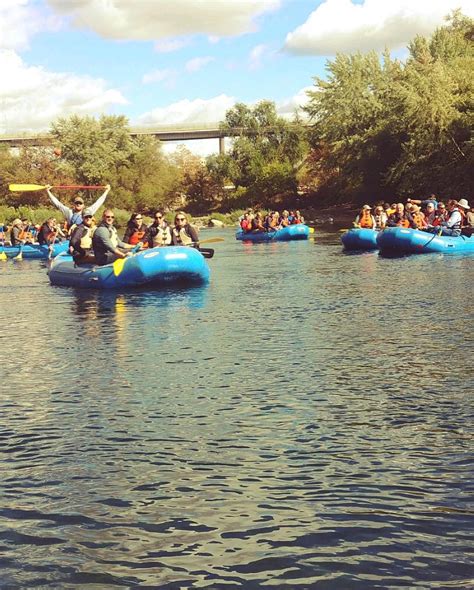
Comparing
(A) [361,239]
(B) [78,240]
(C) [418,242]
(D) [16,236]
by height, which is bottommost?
(C) [418,242]

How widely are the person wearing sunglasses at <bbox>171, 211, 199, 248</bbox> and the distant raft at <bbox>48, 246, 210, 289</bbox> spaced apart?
118 cm

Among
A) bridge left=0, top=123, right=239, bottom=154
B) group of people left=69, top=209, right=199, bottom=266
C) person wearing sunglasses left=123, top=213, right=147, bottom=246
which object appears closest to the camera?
group of people left=69, top=209, right=199, bottom=266

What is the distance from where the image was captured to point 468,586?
391 centimetres

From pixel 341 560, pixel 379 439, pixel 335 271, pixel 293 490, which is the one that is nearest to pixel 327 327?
pixel 379 439

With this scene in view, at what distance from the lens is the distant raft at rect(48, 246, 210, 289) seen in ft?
54.7

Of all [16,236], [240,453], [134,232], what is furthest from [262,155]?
[240,453]

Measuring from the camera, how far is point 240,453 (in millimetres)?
5965

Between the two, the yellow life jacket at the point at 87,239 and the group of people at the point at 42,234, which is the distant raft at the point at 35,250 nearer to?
the group of people at the point at 42,234

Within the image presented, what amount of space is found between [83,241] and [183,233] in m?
2.12

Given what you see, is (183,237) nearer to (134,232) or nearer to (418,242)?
(134,232)

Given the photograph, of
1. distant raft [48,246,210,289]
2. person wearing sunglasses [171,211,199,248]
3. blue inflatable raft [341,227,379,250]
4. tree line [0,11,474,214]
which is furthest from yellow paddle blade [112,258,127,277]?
tree line [0,11,474,214]

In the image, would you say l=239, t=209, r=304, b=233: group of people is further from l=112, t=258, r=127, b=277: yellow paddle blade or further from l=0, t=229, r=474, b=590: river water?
l=0, t=229, r=474, b=590: river water

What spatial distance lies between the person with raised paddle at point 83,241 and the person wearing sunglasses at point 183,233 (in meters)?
1.68

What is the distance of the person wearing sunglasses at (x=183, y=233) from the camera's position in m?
18.6
